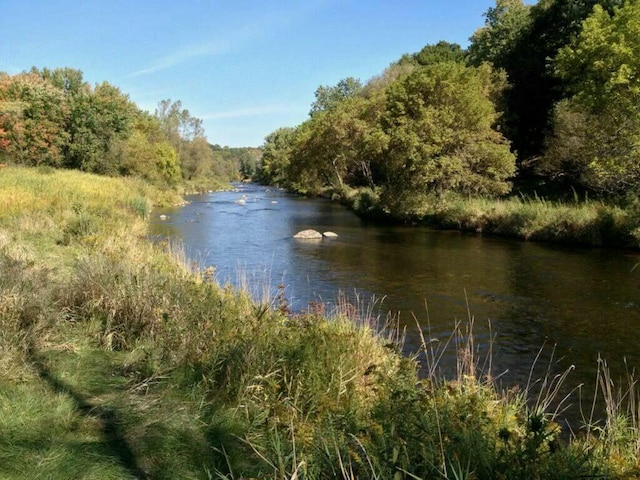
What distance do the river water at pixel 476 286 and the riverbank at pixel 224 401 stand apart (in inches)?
65.4

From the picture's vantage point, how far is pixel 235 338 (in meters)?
5.66

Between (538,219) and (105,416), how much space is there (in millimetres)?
21271

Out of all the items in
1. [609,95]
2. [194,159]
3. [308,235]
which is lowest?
[308,235]

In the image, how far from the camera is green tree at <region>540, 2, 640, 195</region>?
19.9 metres

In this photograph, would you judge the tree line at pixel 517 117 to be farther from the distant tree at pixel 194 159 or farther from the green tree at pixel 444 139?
the distant tree at pixel 194 159

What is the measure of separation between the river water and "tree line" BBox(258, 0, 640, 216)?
473cm

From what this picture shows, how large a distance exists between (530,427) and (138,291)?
16.8ft

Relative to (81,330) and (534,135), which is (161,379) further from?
(534,135)

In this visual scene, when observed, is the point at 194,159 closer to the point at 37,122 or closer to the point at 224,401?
the point at 37,122

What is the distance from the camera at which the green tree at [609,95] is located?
1989 centimetres

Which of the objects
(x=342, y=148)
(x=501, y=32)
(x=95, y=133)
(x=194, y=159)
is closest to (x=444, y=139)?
(x=342, y=148)

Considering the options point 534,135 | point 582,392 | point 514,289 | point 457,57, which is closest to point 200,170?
point 457,57

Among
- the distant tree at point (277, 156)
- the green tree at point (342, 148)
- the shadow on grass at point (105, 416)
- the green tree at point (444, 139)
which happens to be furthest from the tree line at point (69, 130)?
the distant tree at point (277, 156)

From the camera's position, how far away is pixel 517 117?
1460 inches
